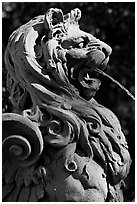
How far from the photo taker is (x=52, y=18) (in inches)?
237

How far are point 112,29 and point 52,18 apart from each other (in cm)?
815

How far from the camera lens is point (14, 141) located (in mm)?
5480

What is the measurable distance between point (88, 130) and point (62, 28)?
864 millimetres

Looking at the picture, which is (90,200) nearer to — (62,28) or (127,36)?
(62,28)

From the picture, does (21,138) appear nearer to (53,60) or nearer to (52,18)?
(53,60)

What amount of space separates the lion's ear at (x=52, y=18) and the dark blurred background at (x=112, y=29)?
6.08 metres

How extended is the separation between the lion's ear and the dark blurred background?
6.08 m

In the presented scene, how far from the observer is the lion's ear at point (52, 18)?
19.4 feet

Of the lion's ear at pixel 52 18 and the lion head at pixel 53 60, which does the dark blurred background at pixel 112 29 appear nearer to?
the lion's ear at pixel 52 18

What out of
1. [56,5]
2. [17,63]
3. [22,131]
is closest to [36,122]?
[22,131]

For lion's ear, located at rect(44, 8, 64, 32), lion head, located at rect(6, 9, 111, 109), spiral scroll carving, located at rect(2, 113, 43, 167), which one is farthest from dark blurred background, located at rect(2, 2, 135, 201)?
spiral scroll carving, located at rect(2, 113, 43, 167)

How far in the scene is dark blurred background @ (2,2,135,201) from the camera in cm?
1281

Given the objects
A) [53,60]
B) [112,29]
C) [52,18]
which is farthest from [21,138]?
[112,29]

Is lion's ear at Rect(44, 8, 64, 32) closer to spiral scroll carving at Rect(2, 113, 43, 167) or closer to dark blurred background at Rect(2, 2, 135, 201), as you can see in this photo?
spiral scroll carving at Rect(2, 113, 43, 167)
